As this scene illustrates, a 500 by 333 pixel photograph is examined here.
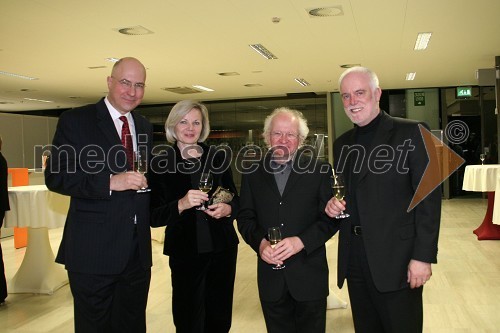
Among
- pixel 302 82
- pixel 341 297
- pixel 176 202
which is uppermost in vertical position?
pixel 302 82

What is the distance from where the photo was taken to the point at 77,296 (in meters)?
2.40

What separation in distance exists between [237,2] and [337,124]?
37.8 feet

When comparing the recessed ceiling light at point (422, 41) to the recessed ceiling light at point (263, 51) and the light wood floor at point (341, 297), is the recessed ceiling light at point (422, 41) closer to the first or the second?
the recessed ceiling light at point (263, 51)

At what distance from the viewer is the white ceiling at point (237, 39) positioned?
262 inches

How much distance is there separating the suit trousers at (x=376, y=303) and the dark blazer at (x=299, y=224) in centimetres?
15

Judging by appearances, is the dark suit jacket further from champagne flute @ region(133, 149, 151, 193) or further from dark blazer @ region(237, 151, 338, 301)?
dark blazer @ region(237, 151, 338, 301)

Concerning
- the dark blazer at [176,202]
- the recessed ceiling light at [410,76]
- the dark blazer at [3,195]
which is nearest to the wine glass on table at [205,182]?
the dark blazer at [176,202]

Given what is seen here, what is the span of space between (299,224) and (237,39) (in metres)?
6.65

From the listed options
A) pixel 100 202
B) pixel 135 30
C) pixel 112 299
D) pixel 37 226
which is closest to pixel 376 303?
pixel 112 299

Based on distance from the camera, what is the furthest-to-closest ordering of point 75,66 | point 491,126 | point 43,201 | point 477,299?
point 491,126, point 75,66, point 43,201, point 477,299

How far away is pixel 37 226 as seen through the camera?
16.9 feet

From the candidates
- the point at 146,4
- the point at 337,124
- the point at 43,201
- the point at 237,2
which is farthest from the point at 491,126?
the point at 43,201

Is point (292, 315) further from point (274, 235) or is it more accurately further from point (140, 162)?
point (140, 162)

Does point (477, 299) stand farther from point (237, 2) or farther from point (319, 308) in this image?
point (237, 2)
